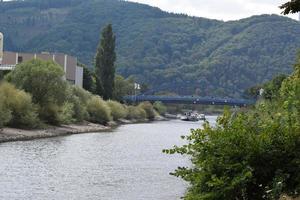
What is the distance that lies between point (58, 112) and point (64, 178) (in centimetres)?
4831

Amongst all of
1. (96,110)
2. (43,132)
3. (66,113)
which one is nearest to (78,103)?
(66,113)

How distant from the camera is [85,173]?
118 ft

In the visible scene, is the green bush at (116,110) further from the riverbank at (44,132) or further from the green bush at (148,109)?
the green bush at (148,109)

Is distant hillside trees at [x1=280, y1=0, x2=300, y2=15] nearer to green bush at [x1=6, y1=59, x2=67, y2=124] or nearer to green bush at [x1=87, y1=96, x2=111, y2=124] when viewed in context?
green bush at [x1=6, y1=59, x2=67, y2=124]

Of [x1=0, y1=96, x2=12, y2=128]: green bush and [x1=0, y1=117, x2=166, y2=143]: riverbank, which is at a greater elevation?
[x1=0, y1=96, x2=12, y2=128]: green bush

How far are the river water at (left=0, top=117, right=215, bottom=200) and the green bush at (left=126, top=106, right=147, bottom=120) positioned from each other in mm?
81423

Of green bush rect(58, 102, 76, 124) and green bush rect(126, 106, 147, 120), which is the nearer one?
green bush rect(58, 102, 76, 124)

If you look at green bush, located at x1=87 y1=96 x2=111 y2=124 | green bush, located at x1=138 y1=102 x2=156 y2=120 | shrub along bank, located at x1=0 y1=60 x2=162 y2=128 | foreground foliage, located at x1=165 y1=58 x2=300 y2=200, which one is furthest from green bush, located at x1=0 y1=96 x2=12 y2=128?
green bush, located at x1=138 y1=102 x2=156 y2=120

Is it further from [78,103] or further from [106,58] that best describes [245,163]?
[106,58]

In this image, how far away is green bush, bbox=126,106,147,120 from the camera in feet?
453

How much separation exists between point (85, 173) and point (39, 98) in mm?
44953

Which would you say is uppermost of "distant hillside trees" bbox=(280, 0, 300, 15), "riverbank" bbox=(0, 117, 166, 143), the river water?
"distant hillside trees" bbox=(280, 0, 300, 15)

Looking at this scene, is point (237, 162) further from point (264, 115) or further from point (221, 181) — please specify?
point (264, 115)

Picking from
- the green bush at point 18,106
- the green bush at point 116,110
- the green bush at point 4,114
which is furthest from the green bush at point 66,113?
the green bush at point 116,110
